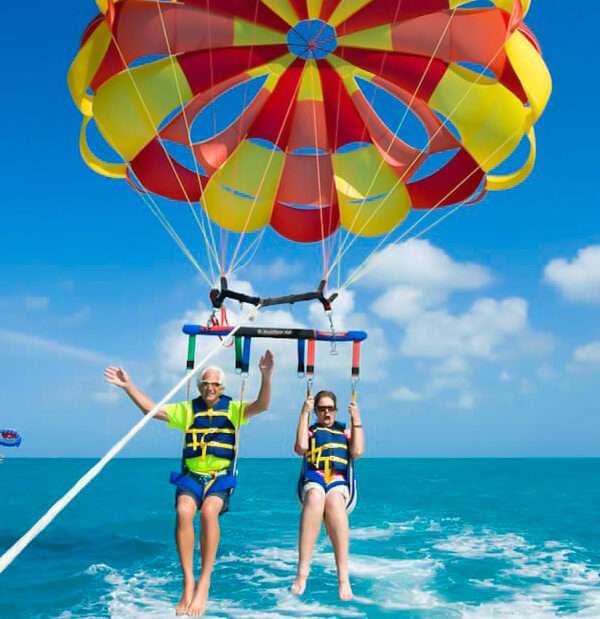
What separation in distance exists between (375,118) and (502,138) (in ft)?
4.82

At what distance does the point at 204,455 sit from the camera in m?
5.04

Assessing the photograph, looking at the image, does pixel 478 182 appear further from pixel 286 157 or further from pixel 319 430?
pixel 319 430

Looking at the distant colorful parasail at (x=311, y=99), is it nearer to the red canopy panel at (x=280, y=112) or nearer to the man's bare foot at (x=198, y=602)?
the red canopy panel at (x=280, y=112)

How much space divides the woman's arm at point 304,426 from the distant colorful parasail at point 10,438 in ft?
109

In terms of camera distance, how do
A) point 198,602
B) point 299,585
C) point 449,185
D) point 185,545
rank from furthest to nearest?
point 449,185 < point 299,585 < point 185,545 < point 198,602

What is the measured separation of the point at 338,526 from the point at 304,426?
0.76m

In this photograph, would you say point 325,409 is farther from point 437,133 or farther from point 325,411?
point 437,133

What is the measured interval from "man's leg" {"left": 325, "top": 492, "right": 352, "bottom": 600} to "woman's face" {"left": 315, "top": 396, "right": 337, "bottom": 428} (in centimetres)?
56

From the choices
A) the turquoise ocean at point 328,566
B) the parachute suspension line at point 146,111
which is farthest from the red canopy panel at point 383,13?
the turquoise ocean at point 328,566

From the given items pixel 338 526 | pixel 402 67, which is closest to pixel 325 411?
pixel 338 526

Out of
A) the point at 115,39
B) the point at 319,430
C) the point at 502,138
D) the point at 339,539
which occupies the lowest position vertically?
the point at 339,539

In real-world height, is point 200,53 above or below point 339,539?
above

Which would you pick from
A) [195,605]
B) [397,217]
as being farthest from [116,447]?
[397,217]

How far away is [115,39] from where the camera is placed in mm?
6520
